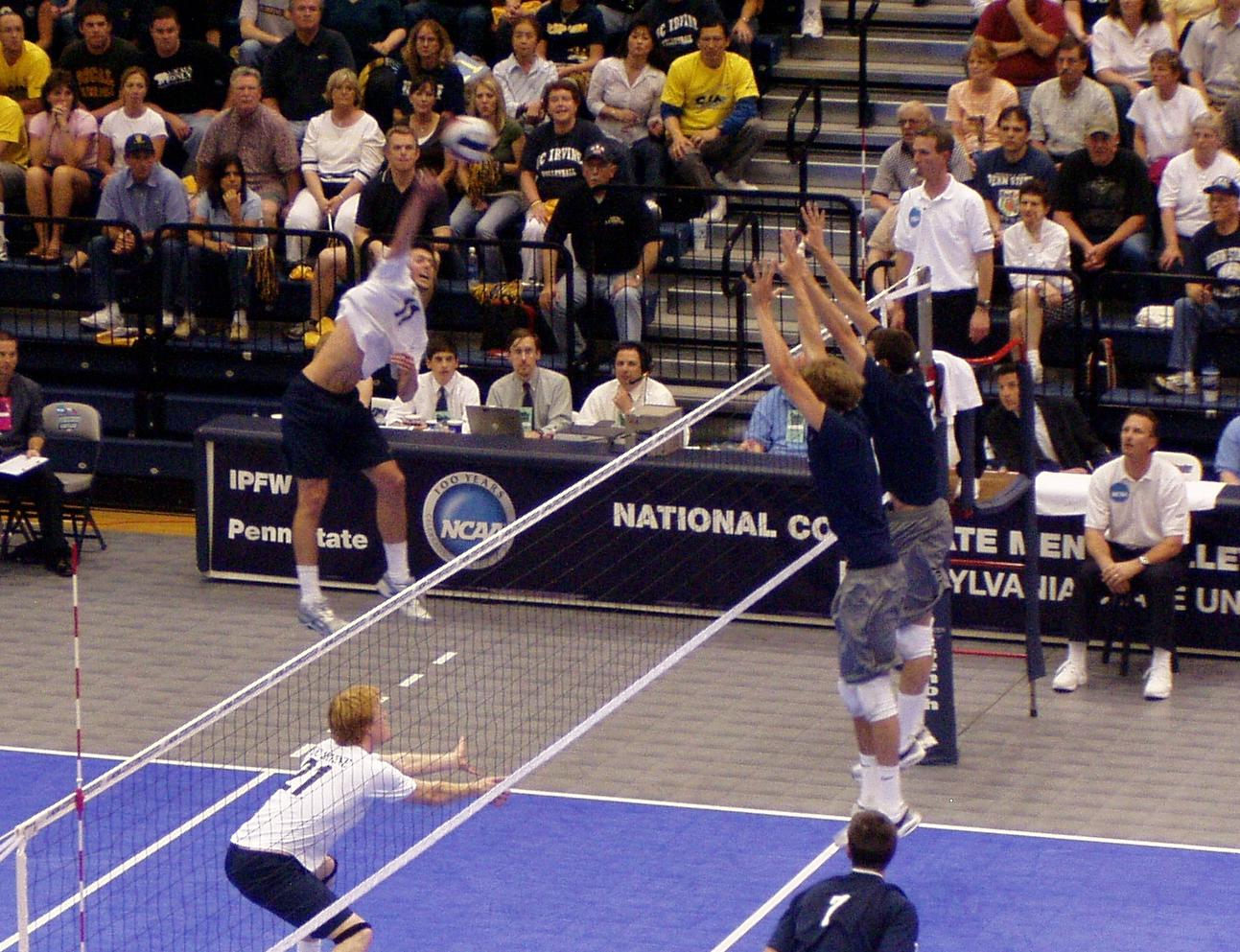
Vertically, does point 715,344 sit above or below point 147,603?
above

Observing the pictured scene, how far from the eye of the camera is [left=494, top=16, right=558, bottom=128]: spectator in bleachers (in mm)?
19391

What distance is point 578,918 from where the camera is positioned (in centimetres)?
1126

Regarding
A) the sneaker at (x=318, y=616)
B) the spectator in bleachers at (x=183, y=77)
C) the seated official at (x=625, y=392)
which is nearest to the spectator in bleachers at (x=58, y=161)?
the spectator in bleachers at (x=183, y=77)

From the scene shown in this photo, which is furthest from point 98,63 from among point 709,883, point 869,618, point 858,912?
point 858,912

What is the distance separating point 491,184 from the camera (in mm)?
18547

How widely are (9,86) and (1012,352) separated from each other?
9.70 meters

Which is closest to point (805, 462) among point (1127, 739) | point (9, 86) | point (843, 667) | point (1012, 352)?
point (1012, 352)

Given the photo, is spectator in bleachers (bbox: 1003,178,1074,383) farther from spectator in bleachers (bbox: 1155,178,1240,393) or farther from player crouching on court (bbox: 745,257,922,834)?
player crouching on court (bbox: 745,257,922,834)

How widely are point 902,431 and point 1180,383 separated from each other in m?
6.09

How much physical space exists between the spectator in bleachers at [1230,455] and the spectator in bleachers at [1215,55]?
3.69 m

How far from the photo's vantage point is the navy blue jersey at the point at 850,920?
8.28 meters

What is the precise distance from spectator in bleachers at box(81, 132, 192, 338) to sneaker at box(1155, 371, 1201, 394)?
25.3ft

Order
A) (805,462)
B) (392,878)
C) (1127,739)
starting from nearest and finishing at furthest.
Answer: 1. (392,878)
2. (1127,739)
3. (805,462)

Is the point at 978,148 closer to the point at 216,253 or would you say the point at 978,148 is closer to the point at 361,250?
the point at 361,250
